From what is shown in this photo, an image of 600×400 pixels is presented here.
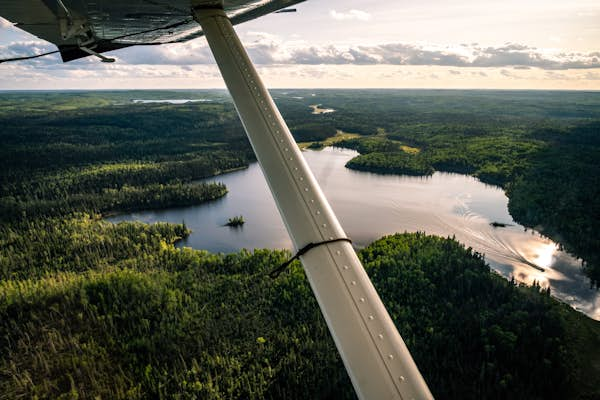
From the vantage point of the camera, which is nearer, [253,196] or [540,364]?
[540,364]

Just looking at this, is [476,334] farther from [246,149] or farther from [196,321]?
[246,149]

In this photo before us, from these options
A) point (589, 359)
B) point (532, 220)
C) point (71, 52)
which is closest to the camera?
point (71, 52)

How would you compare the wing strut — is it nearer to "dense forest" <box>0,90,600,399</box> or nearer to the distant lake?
"dense forest" <box>0,90,600,399</box>

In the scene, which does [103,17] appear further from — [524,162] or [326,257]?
[524,162]

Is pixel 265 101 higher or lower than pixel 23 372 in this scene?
higher

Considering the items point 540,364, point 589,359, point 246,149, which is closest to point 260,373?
point 540,364

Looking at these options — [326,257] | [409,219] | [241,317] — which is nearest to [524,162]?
[409,219]

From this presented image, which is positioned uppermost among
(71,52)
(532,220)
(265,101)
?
(71,52)

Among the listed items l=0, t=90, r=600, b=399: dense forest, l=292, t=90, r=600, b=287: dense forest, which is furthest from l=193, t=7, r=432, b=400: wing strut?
l=292, t=90, r=600, b=287: dense forest

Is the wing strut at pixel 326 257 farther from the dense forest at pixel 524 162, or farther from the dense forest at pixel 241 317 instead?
the dense forest at pixel 524 162
